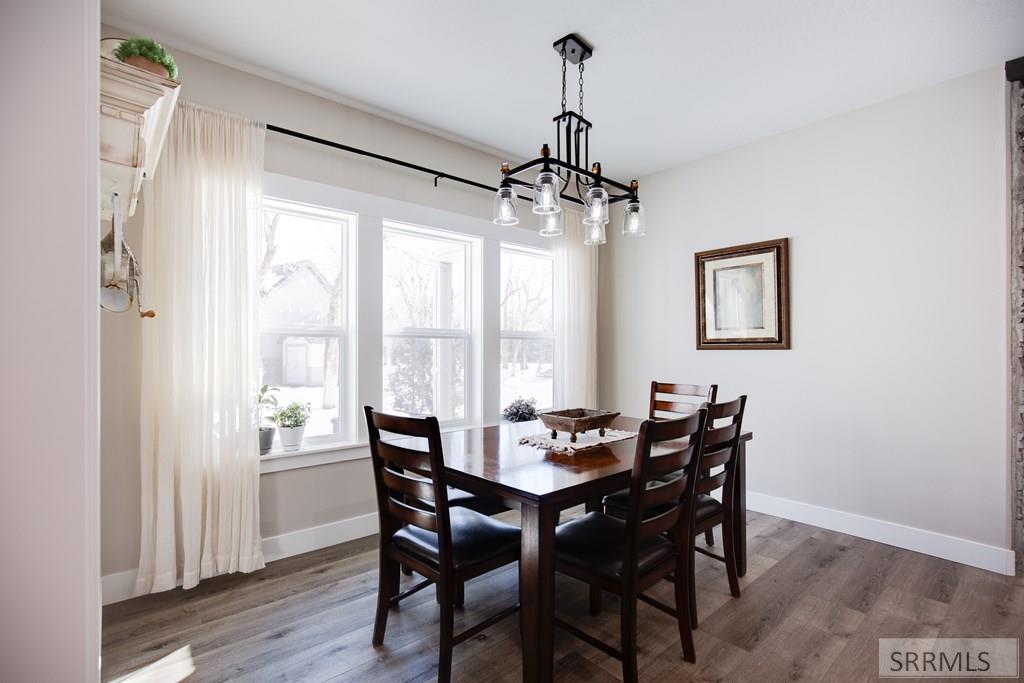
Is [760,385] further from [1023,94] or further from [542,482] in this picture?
[542,482]

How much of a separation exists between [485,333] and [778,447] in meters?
Result: 2.33

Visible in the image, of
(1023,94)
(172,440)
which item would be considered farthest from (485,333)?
(1023,94)

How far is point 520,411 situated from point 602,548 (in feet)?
6.74

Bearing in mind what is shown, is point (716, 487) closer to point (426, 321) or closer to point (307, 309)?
point (426, 321)

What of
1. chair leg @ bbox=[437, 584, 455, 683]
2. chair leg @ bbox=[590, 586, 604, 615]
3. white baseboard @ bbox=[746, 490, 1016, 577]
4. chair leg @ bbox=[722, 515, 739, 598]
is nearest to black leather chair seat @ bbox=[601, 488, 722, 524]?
chair leg @ bbox=[722, 515, 739, 598]

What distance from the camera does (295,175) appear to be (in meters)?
2.87

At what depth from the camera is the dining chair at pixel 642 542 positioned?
1.60 meters

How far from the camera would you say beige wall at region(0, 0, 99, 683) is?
2.00 ft

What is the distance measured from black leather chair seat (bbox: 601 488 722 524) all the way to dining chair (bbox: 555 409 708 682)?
0.97 feet

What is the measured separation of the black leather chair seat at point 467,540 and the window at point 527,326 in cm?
214

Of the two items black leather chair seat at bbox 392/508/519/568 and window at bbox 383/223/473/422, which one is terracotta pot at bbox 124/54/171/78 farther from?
window at bbox 383/223/473/422

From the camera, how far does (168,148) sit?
7.80 feet

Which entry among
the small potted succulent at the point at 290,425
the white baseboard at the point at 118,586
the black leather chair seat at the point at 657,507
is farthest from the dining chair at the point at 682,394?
the white baseboard at the point at 118,586

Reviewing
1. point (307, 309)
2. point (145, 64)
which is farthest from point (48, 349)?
point (307, 309)
